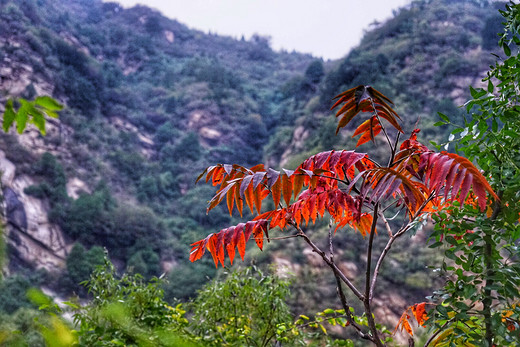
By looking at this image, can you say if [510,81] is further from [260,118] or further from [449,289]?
[260,118]

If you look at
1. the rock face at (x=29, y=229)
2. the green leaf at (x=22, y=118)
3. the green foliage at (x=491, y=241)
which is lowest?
the rock face at (x=29, y=229)

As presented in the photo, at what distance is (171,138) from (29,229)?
8320mm

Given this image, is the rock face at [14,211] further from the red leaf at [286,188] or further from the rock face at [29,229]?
the red leaf at [286,188]

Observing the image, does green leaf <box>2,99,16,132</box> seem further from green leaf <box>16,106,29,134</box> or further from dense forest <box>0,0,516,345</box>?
dense forest <box>0,0,516,345</box>

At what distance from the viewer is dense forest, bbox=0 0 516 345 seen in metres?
8.55

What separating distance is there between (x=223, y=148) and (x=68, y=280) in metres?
9.32

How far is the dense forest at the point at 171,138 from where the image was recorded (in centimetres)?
855

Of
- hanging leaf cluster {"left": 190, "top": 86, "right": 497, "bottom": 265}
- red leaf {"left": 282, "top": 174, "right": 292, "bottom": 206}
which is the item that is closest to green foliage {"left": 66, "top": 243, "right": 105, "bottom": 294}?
hanging leaf cluster {"left": 190, "top": 86, "right": 497, "bottom": 265}

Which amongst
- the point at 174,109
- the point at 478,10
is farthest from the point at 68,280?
the point at 478,10

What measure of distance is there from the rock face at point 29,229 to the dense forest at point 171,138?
0.03 m

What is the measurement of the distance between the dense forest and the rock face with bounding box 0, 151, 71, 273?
0.11 ft

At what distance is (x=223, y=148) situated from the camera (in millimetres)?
17625

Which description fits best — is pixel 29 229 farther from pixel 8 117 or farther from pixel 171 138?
pixel 8 117

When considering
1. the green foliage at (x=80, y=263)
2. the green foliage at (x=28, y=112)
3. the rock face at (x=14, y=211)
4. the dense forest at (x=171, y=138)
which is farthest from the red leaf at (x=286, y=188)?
the rock face at (x=14, y=211)
